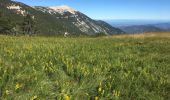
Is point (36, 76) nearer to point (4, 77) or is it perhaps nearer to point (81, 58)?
point (4, 77)

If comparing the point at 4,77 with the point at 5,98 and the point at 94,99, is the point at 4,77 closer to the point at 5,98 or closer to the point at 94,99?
the point at 5,98

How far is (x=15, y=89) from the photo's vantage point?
20.9ft

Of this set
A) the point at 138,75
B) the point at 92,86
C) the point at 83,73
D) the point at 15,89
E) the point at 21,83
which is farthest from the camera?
the point at 138,75

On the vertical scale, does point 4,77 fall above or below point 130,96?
above

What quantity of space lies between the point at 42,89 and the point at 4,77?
1.09m

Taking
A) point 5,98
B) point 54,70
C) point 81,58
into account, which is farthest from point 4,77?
point 81,58

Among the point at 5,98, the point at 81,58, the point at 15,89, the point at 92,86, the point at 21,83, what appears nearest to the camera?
the point at 5,98

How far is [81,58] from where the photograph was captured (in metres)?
12.2

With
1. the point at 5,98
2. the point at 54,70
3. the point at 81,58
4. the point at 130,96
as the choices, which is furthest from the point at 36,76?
the point at 81,58

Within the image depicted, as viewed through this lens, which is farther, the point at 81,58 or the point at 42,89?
the point at 81,58

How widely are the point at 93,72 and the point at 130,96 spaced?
5.64ft

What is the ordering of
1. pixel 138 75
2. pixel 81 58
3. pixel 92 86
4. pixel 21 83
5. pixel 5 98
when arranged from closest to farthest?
pixel 5 98 < pixel 21 83 < pixel 92 86 < pixel 138 75 < pixel 81 58

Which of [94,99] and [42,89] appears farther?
[94,99]

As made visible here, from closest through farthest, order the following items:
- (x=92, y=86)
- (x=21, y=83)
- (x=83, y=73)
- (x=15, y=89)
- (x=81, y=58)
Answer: (x=15, y=89) → (x=21, y=83) → (x=92, y=86) → (x=83, y=73) → (x=81, y=58)
